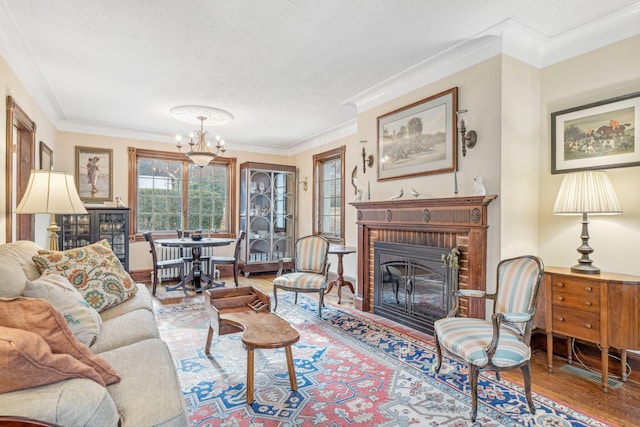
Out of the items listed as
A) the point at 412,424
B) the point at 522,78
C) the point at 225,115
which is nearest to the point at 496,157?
the point at 522,78

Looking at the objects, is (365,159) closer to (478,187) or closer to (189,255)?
(478,187)

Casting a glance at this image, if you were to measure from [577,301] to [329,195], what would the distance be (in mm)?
4204

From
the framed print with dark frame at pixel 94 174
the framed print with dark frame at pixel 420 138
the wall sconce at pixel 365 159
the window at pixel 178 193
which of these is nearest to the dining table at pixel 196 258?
the window at pixel 178 193

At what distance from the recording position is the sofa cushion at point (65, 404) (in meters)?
1.02

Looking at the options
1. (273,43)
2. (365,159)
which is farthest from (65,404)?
(365,159)

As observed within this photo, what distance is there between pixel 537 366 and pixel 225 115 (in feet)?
14.9

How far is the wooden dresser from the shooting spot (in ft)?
7.77

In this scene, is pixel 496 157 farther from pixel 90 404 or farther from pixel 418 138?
pixel 90 404

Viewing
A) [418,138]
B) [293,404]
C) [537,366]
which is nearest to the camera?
[293,404]

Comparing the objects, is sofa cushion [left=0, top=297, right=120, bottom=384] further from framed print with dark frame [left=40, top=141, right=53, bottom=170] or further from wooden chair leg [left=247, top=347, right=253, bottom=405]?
framed print with dark frame [left=40, top=141, right=53, bottom=170]

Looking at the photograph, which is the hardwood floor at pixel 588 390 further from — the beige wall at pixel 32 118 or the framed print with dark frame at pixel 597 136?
the beige wall at pixel 32 118

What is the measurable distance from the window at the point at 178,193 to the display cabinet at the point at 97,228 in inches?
24.1

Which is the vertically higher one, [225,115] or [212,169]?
[225,115]

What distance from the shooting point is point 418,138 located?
3.61 meters
